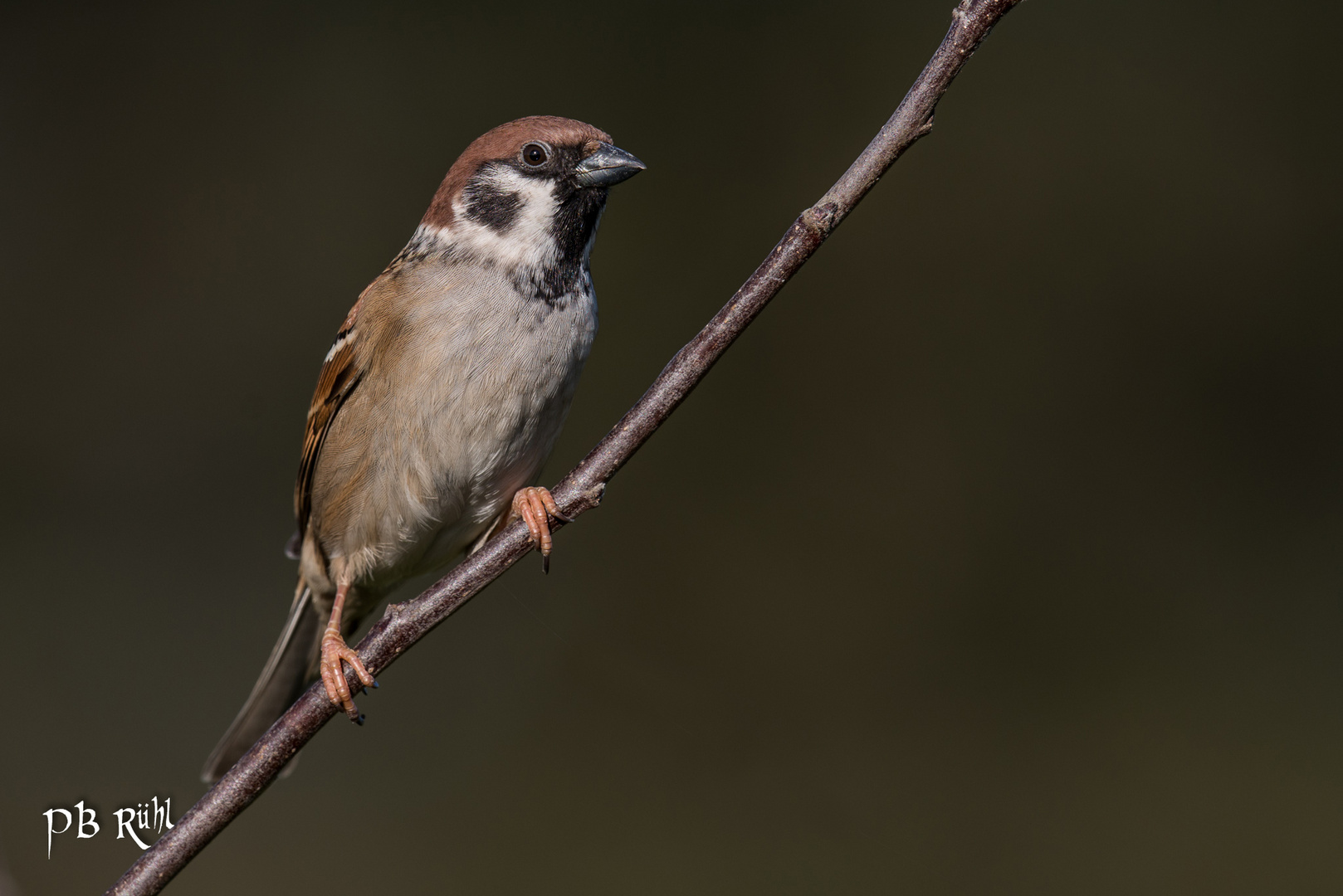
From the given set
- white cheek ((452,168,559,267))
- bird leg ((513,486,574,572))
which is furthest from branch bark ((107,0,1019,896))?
white cheek ((452,168,559,267))

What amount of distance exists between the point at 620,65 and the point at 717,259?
1411 mm

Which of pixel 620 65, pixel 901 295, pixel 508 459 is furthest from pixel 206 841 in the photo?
pixel 620 65

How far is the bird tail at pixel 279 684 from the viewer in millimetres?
2562

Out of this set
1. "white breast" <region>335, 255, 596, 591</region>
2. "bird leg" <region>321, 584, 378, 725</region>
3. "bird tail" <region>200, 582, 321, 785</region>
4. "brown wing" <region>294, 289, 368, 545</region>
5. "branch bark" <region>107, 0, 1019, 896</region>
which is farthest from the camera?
"bird tail" <region>200, 582, 321, 785</region>

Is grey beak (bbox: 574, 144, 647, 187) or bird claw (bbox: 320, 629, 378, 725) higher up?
grey beak (bbox: 574, 144, 647, 187)

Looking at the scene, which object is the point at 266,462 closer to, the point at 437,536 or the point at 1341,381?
the point at 437,536

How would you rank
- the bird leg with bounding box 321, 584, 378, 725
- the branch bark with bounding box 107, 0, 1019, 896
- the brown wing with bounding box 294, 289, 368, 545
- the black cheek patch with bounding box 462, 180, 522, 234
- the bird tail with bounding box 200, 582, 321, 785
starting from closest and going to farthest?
the branch bark with bounding box 107, 0, 1019, 896 < the bird leg with bounding box 321, 584, 378, 725 < the black cheek patch with bounding box 462, 180, 522, 234 < the brown wing with bounding box 294, 289, 368, 545 < the bird tail with bounding box 200, 582, 321, 785

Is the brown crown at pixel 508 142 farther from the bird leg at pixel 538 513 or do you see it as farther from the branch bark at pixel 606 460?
the branch bark at pixel 606 460

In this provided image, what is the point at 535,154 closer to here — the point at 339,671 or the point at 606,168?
the point at 606,168

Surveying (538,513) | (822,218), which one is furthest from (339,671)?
(822,218)

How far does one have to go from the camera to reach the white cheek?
7.47ft

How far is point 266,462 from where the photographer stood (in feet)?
17.3

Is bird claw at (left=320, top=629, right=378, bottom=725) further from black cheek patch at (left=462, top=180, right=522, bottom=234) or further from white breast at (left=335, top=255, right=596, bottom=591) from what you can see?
black cheek patch at (left=462, top=180, right=522, bottom=234)

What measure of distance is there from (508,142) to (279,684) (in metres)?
1.53
